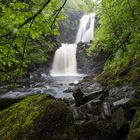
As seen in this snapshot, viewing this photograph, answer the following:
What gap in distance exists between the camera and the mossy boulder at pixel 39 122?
4211mm

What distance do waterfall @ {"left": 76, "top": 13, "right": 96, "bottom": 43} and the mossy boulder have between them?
36.2 m

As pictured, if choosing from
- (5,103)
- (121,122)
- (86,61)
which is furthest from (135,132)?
(86,61)

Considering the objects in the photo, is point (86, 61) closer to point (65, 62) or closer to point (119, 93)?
point (65, 62)

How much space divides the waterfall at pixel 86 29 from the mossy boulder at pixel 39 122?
36248 millimetres

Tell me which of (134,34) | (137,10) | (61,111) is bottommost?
(61,111)

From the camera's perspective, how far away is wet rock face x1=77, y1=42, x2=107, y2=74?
31.3 meters

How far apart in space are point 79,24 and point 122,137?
4337 cm

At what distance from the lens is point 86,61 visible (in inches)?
1364

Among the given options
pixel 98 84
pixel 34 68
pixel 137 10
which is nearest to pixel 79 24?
pixel 34 68

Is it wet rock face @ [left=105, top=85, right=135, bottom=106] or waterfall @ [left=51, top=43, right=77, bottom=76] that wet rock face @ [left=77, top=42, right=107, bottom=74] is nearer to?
waterfall @ [left=51, top=43, right=77, bottom=76]

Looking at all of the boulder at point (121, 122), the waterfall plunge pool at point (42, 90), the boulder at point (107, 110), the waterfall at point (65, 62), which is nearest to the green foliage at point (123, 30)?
the boulder at point (107, 110)

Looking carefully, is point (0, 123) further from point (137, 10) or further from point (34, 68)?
point (34, 68)

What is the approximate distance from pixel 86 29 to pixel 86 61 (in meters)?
10.6

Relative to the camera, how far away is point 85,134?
19.3 feet
